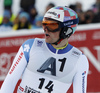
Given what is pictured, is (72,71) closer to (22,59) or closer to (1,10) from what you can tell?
(22,59)

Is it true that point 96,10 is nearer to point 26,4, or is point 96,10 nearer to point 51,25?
point 26,4

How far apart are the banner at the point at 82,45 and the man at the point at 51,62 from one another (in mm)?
3513

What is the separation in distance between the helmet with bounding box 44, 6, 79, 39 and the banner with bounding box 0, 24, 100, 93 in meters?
3.63

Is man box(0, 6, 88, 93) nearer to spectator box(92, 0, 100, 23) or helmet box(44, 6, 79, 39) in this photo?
helmet box(44, 6, 79, 39)

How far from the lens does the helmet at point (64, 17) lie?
323 centimetres

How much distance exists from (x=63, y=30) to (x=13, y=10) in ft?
21.1

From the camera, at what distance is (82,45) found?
7066 millimetres

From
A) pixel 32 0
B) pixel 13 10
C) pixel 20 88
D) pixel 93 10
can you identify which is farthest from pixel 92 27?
pixel 20 88

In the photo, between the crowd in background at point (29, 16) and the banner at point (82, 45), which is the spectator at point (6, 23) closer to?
the crowd in background at point (29, 16)

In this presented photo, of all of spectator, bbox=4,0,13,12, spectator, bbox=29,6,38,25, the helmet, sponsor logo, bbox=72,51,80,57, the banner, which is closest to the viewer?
the helmet

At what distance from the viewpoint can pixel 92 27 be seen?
A: 7.06 meters

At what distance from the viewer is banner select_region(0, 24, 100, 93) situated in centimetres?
692

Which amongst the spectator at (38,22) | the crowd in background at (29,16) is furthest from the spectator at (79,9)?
the spectator at (38,22)

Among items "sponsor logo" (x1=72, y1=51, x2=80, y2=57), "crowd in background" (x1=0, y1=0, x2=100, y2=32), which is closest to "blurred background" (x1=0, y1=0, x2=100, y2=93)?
"crowd in background" (x1=0, y1=0, x2=100, y2=32)
